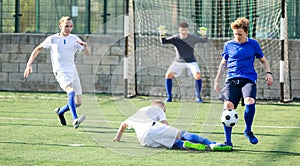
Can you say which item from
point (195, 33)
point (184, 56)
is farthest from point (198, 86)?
point (195, 33)

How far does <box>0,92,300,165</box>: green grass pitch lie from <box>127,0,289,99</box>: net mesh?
1.65 m

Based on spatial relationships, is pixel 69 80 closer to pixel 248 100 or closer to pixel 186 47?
pixel 248 100

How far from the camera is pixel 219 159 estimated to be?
8305 millimetres

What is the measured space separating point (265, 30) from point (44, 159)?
35.4 ft

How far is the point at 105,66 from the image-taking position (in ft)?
62.4

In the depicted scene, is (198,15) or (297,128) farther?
(198,15)

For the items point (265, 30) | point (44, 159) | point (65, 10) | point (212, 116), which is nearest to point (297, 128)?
point (212, 116)

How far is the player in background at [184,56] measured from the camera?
1735 centimetres

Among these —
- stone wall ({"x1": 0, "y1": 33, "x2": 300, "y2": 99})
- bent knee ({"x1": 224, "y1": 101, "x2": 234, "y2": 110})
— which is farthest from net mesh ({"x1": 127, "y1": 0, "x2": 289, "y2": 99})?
bent knee ({"x1": 224, "y1": 101, "x2": 234, "y2": 110})

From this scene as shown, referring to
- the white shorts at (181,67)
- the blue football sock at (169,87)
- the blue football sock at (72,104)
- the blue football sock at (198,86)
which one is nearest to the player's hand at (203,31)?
the white shorts at (181,67)

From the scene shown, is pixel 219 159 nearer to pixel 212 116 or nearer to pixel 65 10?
pixel 212 116

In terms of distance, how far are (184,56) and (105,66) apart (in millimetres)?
2386

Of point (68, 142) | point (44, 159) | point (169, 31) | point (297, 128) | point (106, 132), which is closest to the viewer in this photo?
point (44, 159)

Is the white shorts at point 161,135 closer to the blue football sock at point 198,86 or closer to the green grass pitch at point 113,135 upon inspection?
the green grass pitch at point 113,135
